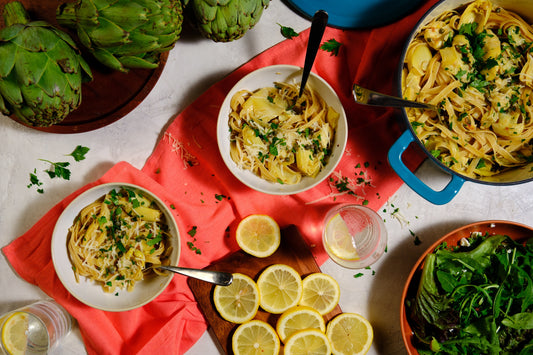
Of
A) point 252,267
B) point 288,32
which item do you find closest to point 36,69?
point 288,32

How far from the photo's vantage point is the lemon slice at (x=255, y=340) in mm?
2029

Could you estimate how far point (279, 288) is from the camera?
207 centimetres

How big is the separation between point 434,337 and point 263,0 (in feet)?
5.53

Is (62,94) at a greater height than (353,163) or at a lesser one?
greater

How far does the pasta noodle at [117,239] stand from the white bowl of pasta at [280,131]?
1.47 feet

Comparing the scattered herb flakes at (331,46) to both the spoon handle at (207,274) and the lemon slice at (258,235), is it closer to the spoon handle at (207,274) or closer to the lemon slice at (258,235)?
the lemon slice at (258,235)

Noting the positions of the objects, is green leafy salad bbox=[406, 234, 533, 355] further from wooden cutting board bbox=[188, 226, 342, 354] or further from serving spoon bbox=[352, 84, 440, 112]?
serving spoon bbox=[352, 84, 440, 112]

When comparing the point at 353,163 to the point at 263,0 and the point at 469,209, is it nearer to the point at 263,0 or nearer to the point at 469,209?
the point at 469,209

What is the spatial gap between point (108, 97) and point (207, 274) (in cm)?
88

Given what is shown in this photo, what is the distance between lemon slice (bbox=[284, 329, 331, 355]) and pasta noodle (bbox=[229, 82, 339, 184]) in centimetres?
70

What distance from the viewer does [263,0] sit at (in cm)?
179

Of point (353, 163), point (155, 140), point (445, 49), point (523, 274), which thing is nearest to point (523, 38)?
point (445, 49)

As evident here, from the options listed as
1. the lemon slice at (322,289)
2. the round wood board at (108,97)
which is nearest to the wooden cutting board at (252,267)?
the lemon slice at (322,289)

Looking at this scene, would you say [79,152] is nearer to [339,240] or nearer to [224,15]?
[224,15]
